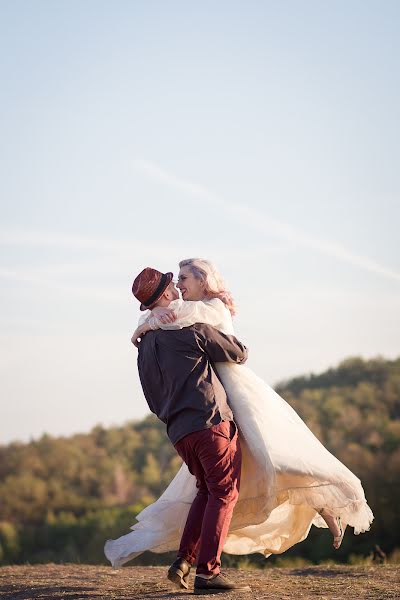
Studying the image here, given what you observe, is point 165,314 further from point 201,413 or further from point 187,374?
point 201,413

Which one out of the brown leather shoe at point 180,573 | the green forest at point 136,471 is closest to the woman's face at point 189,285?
the brown leather shoe at point 180,573

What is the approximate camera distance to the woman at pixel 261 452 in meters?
5.97

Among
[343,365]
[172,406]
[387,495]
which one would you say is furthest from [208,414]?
[343,365]

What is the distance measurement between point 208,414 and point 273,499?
803 mm

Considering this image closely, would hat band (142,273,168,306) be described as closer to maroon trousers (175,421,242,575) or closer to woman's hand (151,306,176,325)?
woman's hand (151,306,176,325)

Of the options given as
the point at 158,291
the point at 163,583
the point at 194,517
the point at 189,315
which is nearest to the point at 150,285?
the point at 158,291

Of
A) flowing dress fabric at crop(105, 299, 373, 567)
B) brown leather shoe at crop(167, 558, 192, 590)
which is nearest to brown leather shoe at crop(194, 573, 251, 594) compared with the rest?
brown leather shoe at crop(167, 558, 192, 590)

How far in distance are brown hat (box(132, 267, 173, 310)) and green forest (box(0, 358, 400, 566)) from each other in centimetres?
820

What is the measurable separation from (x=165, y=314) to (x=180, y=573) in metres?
1.72

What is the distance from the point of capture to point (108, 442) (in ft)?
114

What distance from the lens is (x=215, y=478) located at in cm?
580

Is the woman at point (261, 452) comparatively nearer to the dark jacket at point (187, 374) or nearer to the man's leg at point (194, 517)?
the dark jacket at point (187, 374)

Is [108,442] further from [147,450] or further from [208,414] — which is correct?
[208,414]

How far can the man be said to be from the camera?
577 centimetres
